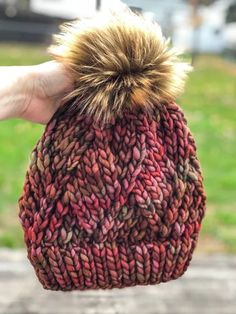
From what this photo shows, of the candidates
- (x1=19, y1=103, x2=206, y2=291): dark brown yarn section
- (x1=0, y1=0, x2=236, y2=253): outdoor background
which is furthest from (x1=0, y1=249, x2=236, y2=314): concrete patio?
(x1=19, y1=103, x2=206, y2=291): dark brown yarn section

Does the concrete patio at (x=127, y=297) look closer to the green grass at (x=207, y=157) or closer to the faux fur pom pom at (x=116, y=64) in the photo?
the green grass at (x=207, y=157)

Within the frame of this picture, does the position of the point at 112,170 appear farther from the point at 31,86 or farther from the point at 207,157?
the point at 207,157

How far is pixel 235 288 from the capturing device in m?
3.53

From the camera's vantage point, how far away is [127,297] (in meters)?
3.33

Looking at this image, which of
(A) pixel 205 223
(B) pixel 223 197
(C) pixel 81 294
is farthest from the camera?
(B) pixel 223 197

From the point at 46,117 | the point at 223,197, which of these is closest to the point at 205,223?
the point at 223,197

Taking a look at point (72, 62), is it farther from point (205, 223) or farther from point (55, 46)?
point (205, 223)

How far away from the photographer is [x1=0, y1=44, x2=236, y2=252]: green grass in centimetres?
421

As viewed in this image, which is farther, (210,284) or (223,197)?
(223,197)

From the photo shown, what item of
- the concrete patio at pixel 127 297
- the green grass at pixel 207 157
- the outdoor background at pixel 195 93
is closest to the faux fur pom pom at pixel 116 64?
the outdoor background at pixel 195 93

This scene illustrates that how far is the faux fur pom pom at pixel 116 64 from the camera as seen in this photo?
1.09 m

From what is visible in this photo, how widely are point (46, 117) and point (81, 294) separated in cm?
229

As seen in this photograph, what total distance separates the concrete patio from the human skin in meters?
2.11

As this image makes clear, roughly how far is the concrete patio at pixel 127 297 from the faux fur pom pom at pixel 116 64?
7.08 ft
